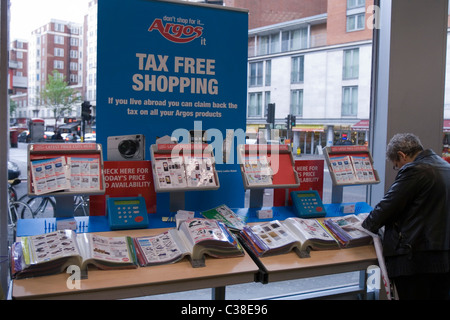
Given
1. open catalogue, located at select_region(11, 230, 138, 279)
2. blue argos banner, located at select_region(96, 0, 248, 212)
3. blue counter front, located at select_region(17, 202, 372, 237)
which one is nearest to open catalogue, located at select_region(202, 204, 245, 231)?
blue counter front, located at select_region(17, 202, 372, 237)

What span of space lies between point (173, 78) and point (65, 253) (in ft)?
5.70

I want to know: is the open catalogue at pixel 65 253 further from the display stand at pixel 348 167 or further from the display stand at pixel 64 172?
the display stand at pixel 348 167

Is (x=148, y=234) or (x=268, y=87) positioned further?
(x=268, y=87)

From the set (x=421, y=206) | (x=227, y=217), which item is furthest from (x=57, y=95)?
(x=421, y=206)

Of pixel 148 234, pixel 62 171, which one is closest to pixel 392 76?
pixel 148 234

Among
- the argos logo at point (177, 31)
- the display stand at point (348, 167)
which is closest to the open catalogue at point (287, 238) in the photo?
the display stand at point (348, 167)

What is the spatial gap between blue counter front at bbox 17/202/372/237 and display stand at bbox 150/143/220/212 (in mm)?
253

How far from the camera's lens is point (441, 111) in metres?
3.93

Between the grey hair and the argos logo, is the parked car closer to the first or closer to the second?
the argos logo

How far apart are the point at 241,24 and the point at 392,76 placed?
5.30 ft

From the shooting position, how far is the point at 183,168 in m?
2.59

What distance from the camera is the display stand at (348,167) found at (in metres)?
2.99

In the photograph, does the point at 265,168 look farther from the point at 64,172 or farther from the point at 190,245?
the point at 64,172

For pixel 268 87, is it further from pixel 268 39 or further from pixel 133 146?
pixel 133 146
